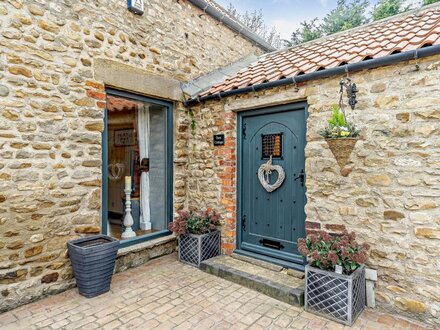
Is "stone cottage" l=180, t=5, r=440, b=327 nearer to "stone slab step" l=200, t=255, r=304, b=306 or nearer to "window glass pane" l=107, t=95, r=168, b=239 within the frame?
"stone slab step" l=200, t=255, r=304, b=306

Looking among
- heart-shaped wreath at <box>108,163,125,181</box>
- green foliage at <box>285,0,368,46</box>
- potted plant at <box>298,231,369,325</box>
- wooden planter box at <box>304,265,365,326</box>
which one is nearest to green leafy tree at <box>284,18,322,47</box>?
green foliage at <box>285,0,368,46</box>

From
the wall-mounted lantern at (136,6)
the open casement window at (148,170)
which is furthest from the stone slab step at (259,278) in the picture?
the wall-mounted lantern at (136,6)

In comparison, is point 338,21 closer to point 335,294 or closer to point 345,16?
Result: point 345,16

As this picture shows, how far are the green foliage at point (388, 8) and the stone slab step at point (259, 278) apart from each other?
11.3m

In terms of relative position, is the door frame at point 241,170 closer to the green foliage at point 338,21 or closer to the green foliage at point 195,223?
the green foliage at point 195,223

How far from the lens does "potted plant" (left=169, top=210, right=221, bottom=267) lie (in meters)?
4.25

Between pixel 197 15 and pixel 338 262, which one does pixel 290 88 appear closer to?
pixel 338 262

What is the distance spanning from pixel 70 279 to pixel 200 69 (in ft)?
13.5

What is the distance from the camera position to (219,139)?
4562 mm

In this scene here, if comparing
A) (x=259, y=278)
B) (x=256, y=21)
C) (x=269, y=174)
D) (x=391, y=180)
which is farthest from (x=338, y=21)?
(x=259, y=278)

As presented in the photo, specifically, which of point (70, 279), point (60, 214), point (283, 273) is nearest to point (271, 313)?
point (283, 273)

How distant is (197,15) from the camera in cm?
541

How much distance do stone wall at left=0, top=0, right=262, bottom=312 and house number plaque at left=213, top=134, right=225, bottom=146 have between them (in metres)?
1.60

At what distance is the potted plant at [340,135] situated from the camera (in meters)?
3.03
